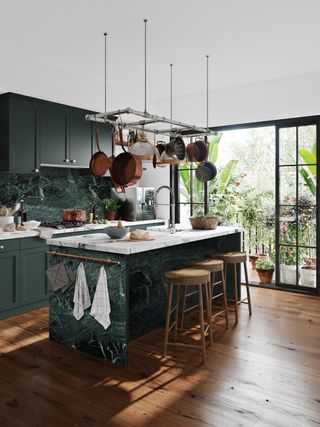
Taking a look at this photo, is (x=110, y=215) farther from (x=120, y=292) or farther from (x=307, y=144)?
(x=120, y=292)

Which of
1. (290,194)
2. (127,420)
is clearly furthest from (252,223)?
(127,420)

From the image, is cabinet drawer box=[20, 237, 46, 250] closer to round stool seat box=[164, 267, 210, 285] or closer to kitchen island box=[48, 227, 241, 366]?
kitchen island box=[48, 227, 241, 366]

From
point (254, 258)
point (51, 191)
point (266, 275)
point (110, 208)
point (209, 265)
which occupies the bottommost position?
point (266, 275)

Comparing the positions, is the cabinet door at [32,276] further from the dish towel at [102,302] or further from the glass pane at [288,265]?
Answer: the glass pane at [288,265]

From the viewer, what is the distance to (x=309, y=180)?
17.4ft

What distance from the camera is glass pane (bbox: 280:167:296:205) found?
17.8 ft

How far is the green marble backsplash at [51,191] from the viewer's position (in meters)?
5.05

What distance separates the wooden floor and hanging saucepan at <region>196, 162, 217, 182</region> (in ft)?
5.57

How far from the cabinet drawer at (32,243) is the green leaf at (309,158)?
3.52 metres

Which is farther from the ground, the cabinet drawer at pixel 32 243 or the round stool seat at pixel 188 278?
the cabinet drawer at pixel 32 243

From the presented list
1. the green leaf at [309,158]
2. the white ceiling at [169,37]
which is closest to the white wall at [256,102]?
the white ceiling at [169,37]

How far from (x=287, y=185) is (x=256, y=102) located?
124 centimetres

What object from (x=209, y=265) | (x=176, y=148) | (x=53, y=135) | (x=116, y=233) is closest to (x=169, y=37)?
(x=176, y=148)

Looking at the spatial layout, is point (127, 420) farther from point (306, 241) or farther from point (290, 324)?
point (306, 241)
